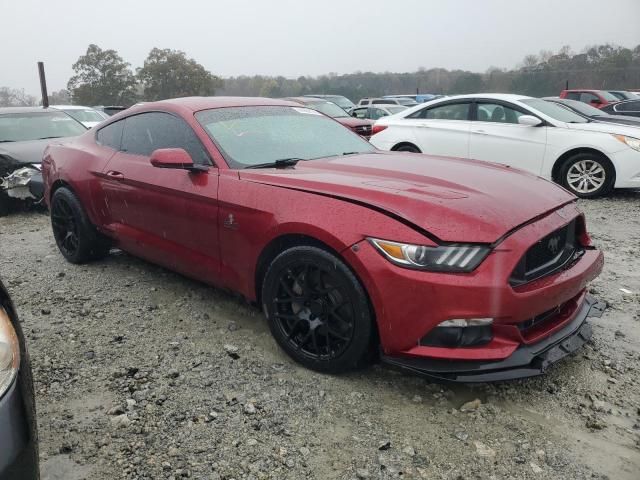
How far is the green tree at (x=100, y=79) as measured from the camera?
48.5 metres

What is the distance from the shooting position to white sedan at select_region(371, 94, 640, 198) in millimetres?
6965

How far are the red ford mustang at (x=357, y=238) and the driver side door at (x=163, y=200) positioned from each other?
14 millimetres

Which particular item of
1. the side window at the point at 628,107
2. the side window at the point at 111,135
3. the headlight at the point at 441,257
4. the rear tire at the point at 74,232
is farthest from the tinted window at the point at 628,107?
the headlight at the point at 441,257

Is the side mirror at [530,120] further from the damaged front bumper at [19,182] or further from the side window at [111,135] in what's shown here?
the damaged front bumper at [19,182]

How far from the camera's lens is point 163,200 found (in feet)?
11.8

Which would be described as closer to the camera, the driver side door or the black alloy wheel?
the driver side door

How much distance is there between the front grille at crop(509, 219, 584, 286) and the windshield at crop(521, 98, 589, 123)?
5117 mm

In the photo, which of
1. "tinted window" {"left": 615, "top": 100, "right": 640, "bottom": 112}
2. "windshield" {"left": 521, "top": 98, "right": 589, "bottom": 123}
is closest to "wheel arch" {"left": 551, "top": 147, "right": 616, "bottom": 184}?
"windshield" {"left": 521, "top": 98, "right": 589, "bottom": 123}

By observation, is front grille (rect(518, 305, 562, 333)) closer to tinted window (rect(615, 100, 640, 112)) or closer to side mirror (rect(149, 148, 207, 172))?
side mirror (rect(149, 148, 207, 172))

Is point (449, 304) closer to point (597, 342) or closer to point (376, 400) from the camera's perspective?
point (376, 400)

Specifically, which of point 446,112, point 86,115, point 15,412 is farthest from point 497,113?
point 86,115

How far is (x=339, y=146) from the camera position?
3844 millimetres

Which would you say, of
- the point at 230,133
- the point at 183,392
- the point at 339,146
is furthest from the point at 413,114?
Result: the point at 183,392

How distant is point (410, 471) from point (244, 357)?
1243mm
